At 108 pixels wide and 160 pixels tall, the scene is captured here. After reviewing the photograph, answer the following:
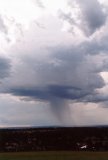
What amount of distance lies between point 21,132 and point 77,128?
18.8ft

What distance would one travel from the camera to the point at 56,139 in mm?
41719

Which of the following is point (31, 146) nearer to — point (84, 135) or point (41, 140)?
point (41, 140)

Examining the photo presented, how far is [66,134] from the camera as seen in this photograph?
41875 millimetres

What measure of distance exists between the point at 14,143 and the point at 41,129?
3.25 meters

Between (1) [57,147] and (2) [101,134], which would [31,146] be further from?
(2) [101,134]

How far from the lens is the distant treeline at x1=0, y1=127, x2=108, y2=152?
4078 cm

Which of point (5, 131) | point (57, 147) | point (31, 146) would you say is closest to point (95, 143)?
point (57, 147)

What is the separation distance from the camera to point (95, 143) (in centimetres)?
4059

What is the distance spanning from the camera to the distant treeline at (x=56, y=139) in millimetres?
40781

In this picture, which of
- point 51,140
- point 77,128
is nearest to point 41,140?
point 51,140

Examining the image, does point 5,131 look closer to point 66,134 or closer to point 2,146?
point 2,146

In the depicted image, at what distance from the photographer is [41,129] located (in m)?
42.9

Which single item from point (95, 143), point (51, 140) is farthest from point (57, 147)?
point (95, 143)

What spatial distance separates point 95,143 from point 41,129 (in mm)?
5963
